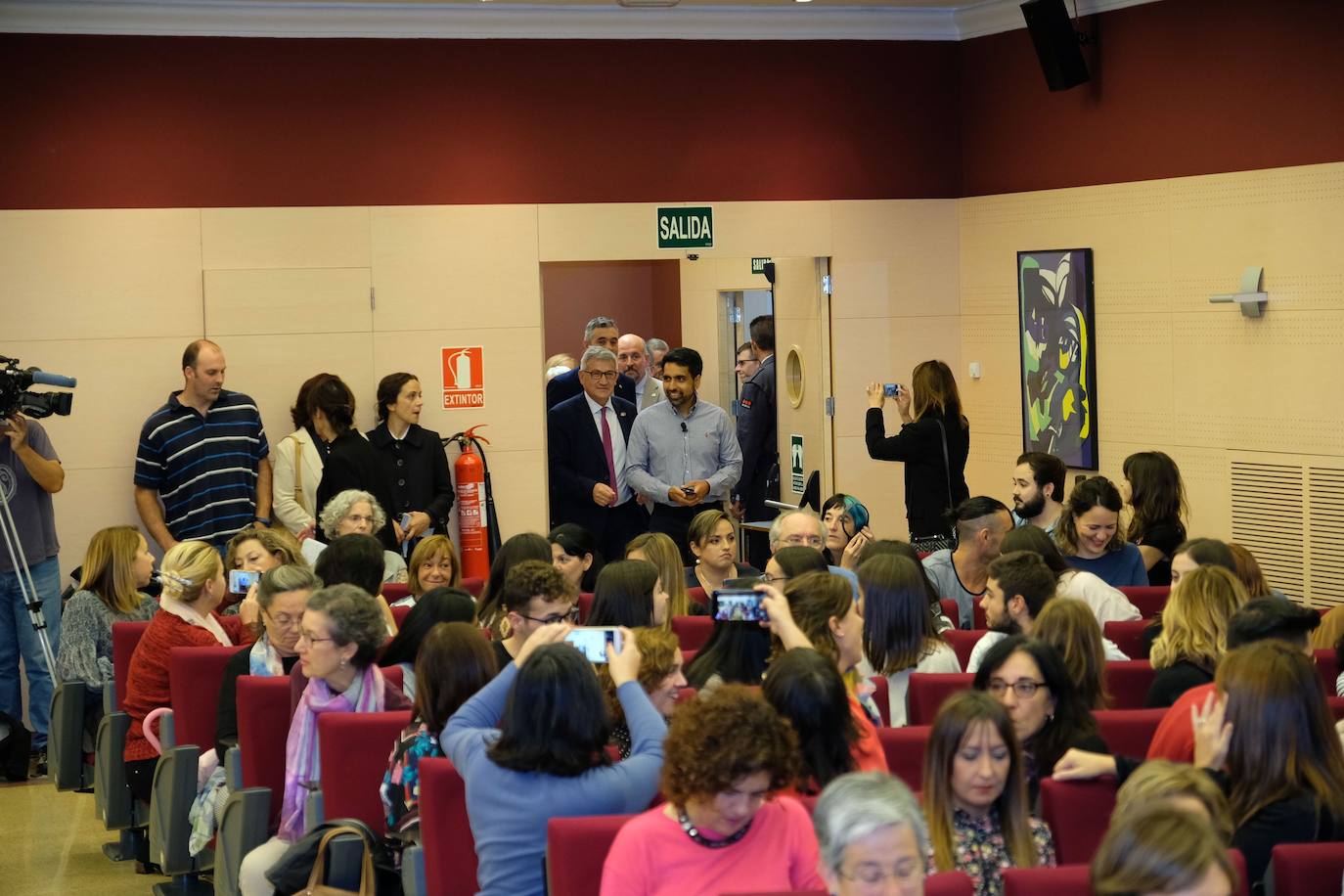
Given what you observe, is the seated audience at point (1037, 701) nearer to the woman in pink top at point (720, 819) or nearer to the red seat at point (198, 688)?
the woman in pink top at point (720, 819)

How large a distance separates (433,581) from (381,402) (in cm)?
307

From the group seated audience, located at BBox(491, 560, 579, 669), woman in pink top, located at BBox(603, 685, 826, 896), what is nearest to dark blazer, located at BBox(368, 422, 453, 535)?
seated audience, located at BBox(491, 560, 579, 669)

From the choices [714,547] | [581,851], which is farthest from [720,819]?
[714,547]

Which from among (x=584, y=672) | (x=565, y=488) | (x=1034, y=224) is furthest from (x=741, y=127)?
(x=584, y=672)

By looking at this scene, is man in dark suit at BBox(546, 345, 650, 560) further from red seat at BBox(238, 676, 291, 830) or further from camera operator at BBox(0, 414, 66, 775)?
red seat at BBox(238, 676, 291, 830)

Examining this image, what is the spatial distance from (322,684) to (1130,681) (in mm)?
2472

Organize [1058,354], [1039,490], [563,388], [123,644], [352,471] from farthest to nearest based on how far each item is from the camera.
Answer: [563,388], [1058,354], [352,471], [1039,490], [123,644]

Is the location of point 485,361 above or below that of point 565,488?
above

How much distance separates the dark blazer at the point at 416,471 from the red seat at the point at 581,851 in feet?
20.5

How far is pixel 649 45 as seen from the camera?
34.0ft

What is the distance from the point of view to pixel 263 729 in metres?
5.16

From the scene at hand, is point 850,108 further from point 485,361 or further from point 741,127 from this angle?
point 485,361

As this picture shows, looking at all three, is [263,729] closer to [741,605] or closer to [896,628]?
[741,605]

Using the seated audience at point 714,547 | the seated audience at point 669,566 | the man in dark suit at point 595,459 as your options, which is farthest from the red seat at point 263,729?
the man in dark suit at point 595,459
